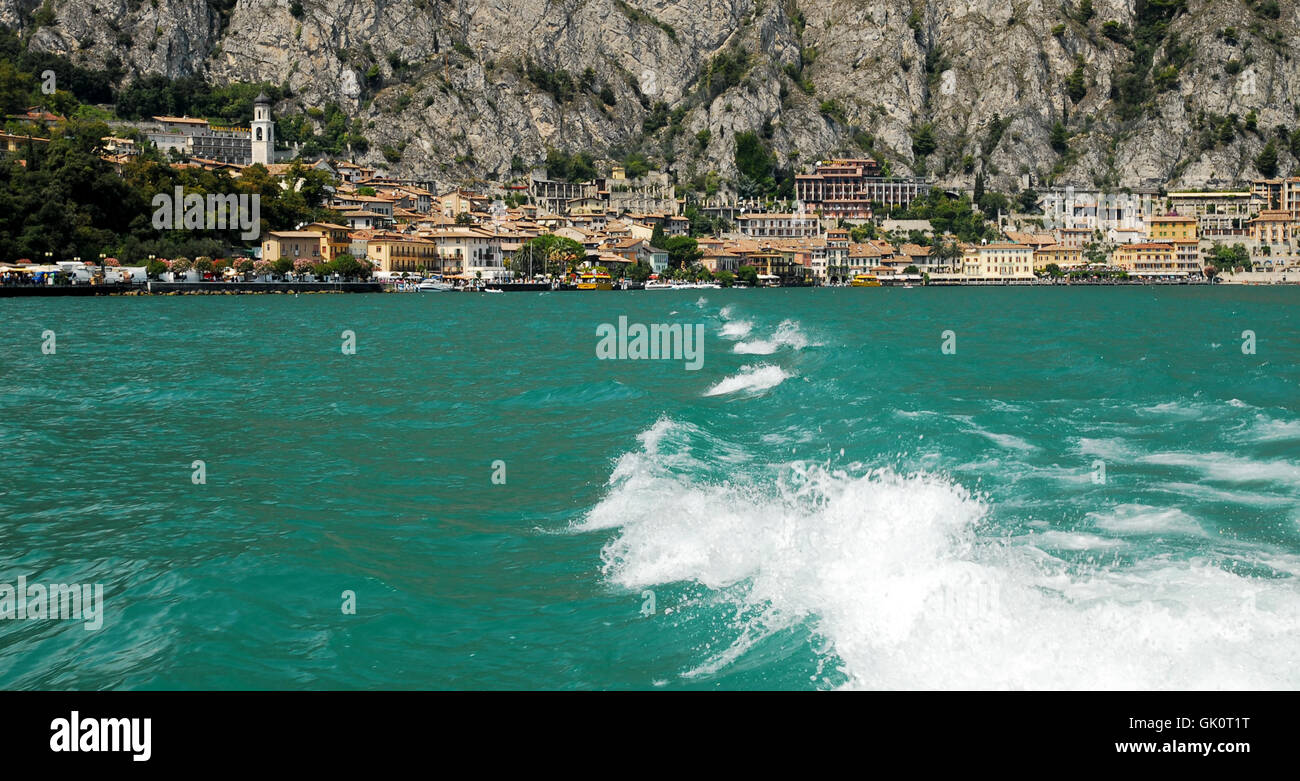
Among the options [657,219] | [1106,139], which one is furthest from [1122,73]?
[657,219]

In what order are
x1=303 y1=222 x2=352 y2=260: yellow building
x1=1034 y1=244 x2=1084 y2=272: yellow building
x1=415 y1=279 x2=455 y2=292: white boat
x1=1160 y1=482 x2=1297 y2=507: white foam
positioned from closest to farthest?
x1=1160 y1=482 x2=1297 y2=507: white foam
x1=303 y1=222 x2=352 y2=260: yellow building
x1=415 y1=279 x2=455 y2=292: white boat
x1=1034 y1=244 x2=1084 y2=272: yellow building

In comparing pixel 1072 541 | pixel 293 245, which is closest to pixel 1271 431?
pixel 1072 541

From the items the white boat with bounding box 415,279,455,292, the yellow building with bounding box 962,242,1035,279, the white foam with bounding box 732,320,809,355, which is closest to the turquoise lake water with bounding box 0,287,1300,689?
the white foam with bounding box 732,320,809,355

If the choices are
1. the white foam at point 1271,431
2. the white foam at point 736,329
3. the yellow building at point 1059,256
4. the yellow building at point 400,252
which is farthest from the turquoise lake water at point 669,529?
the yellow building at point 1059,256

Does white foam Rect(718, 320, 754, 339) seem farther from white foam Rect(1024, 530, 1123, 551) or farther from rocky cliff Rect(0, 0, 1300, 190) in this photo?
rocky cliff Rect(0, 0, 1300, 190)

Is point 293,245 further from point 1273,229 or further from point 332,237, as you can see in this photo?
point 1273,229

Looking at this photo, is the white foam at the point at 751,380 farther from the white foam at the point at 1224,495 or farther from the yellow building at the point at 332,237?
the yellow building at the point at 332,237

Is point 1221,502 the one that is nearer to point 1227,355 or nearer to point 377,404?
point 377,404
